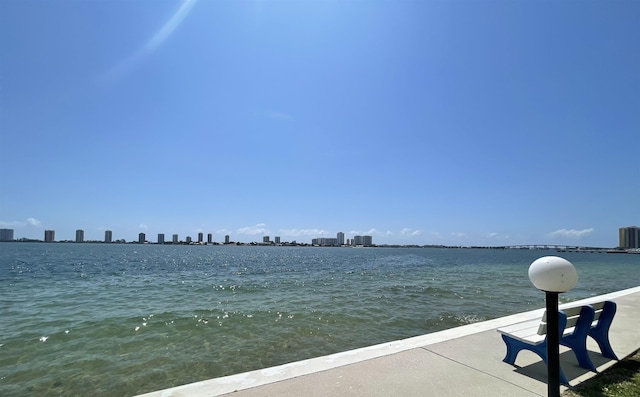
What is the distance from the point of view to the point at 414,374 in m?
4.42

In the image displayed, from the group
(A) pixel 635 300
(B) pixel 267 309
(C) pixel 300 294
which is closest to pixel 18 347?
(B) pixel 267 309

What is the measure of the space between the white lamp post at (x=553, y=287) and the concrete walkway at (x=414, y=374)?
1084 millimetres

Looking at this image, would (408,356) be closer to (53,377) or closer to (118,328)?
(53,377)

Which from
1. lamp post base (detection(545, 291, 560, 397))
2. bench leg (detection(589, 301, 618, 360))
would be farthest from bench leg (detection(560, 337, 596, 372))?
lamp post base (detection(545, 291, 560, 397))

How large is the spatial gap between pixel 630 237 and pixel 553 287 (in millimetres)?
234069

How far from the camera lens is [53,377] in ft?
21.4

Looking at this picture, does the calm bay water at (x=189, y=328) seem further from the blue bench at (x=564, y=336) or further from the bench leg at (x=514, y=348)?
the blue bench at (x=564, y=336)

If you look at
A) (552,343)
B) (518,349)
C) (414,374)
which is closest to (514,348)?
(518,349)

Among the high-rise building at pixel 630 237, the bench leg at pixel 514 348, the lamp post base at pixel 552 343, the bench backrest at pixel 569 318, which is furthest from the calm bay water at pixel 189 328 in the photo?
the high-rise building at pixel 630 237

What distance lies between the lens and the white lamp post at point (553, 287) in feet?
9.64

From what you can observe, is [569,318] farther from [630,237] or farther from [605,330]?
[630,237]

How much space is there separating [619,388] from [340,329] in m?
6.71

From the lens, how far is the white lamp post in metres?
2.94

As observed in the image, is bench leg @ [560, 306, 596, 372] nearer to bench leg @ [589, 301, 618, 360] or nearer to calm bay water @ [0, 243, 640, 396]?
bench leg @ [589, 301, 618, 360]
